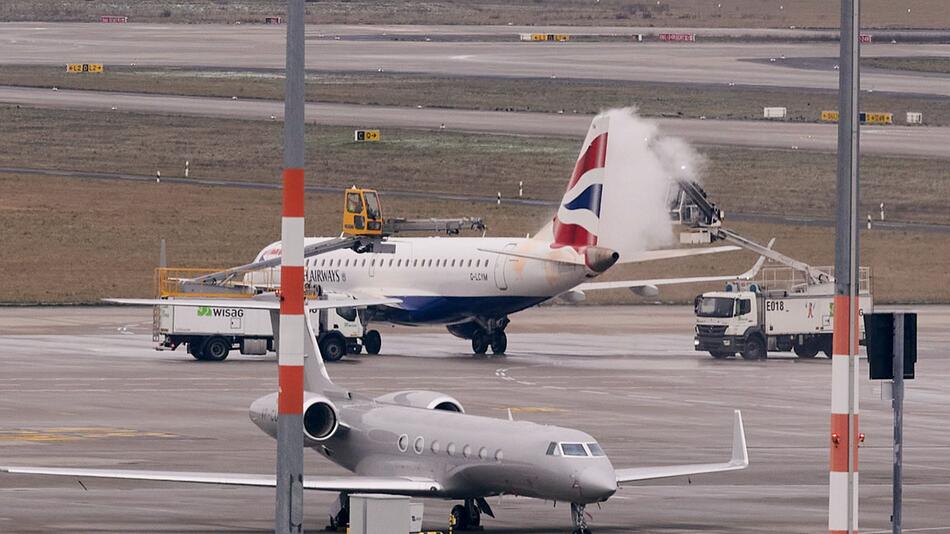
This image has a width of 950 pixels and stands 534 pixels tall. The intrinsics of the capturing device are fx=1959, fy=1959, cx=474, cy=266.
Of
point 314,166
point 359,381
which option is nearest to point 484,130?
point 314,166

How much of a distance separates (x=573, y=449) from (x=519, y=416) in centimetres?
2163

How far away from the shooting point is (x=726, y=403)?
59250mm

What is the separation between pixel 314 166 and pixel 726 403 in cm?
6593

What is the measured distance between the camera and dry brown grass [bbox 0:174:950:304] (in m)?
97.2

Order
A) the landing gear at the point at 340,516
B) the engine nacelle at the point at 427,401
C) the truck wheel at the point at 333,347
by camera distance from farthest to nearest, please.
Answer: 1. the truck wheel at the point at 333,347
2. the engine nacelle at the point at 427,401
3. the landing gear at the point at 340,516

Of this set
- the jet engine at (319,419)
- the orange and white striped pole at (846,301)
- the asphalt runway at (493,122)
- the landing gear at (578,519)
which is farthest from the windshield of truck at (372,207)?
the asphalt runway at (493,122)

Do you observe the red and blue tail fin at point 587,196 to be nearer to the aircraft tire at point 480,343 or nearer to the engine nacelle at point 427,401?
the aircraft tire at point 480,343

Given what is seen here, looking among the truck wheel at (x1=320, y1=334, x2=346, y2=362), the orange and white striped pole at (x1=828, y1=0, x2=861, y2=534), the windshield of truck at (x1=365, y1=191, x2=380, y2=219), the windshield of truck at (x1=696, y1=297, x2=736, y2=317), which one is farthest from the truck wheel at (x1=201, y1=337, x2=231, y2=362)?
the orange and white striped pole at (x1=828, y1=0, x2=861, y2=534)

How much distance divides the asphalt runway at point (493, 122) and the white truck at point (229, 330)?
2063 inches

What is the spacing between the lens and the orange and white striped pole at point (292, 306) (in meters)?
19.1

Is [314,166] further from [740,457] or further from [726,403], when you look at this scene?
[740,457]

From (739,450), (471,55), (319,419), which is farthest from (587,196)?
(471,55)

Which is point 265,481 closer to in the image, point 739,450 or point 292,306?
point 739,450

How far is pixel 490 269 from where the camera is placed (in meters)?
73.0
